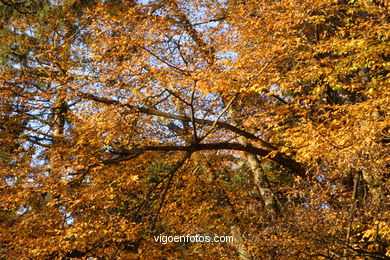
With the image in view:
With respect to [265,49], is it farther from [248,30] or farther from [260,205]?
[260,205]

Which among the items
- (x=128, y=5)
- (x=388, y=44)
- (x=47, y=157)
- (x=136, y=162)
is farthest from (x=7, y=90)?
(x=388, y=44)

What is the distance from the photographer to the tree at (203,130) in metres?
6.00

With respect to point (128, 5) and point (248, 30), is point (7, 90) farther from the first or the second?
point (248, 30)

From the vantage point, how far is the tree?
19.7 ft

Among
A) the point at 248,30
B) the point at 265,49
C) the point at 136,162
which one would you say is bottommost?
the point at 136,162

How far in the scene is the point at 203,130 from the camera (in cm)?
1002

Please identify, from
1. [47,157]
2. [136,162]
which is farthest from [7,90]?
[136,162]

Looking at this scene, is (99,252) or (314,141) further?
(99,252)

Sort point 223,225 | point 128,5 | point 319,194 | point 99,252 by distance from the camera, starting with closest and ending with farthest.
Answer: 1. point 319,194
2. point 99,252
3. point 223,225
4. point 128,5

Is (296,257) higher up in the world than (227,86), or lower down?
lower down

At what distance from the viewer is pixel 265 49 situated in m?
7.76

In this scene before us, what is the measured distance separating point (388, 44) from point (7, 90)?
7.92m

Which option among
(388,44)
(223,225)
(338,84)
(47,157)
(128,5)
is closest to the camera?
(388,44)

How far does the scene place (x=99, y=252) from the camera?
8.83 m
